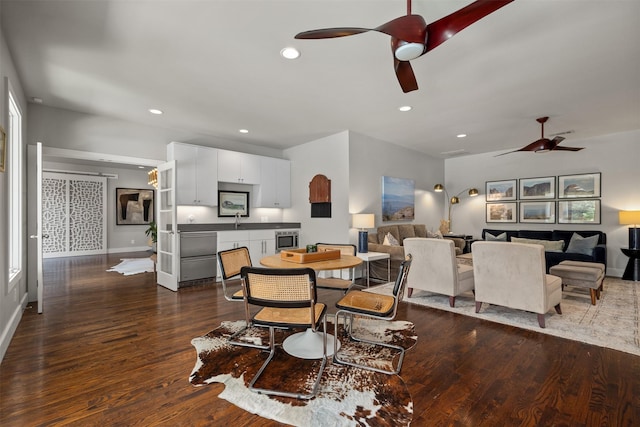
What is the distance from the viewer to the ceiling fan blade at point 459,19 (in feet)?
5.19

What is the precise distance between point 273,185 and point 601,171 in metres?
6.46

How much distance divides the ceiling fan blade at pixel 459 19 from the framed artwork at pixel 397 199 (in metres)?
4.38

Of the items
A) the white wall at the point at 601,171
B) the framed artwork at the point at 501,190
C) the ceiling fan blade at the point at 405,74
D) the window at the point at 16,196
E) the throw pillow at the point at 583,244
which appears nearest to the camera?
the ceiling fan blade at the point at 405,74

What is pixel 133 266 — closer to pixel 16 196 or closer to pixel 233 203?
pixel 233 203

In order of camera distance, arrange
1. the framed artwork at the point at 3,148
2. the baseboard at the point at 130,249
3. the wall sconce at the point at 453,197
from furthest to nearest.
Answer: the baseboard at the point at 130,249 → the wall sconce at the point at 453,197 → the framed artwork at the point at 3,148

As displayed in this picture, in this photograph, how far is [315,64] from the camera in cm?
302

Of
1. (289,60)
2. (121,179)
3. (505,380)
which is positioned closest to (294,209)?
(289,60)

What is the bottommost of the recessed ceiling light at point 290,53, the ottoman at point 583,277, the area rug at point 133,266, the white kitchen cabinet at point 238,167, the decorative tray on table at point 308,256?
the area rug at point 133,266

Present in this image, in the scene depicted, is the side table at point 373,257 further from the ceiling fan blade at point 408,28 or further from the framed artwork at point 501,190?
the framed artwork at point 501,190

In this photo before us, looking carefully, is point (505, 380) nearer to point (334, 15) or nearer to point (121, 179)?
point (334, 15)

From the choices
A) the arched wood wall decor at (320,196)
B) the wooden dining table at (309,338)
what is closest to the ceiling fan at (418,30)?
the wooden dining table at (309,338)

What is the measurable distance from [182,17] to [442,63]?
7.74 ft

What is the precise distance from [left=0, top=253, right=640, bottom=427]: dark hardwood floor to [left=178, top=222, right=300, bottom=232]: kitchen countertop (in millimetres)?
1873

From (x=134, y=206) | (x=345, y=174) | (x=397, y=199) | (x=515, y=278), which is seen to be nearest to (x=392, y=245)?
(x=397, y=199)
